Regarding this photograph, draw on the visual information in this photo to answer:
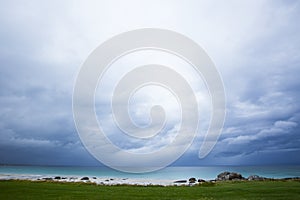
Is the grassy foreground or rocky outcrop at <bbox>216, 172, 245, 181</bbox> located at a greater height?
rocky outcrop at <bbox>216, 172, 245, 181</bbox>

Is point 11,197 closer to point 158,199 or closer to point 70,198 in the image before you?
point 70,198

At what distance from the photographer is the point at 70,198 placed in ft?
91.0

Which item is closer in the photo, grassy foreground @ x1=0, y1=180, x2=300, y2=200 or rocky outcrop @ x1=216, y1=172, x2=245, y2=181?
grassy foreground @ x1=0, y1=180, x2=300, y2=200

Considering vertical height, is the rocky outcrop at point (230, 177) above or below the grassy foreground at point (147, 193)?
above

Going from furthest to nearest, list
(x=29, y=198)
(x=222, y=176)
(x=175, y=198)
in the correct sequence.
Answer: (x=222, y=176) → (x=175, y=198) → (x=29, y=198)

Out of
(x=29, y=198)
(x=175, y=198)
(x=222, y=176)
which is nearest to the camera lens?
(x=29, y=198)

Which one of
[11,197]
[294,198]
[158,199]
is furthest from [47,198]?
[294,198]

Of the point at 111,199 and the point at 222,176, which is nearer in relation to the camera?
the point at 111,199

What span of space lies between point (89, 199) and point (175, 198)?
8.80 metres

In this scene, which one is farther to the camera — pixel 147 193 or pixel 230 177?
pixel 230 177

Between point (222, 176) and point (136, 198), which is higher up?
point (222, 176)

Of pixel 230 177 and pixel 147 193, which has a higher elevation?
pixel 230 177

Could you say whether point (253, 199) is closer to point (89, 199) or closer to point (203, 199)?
point (203, 199)

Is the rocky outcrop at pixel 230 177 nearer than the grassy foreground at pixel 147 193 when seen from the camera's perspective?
No
